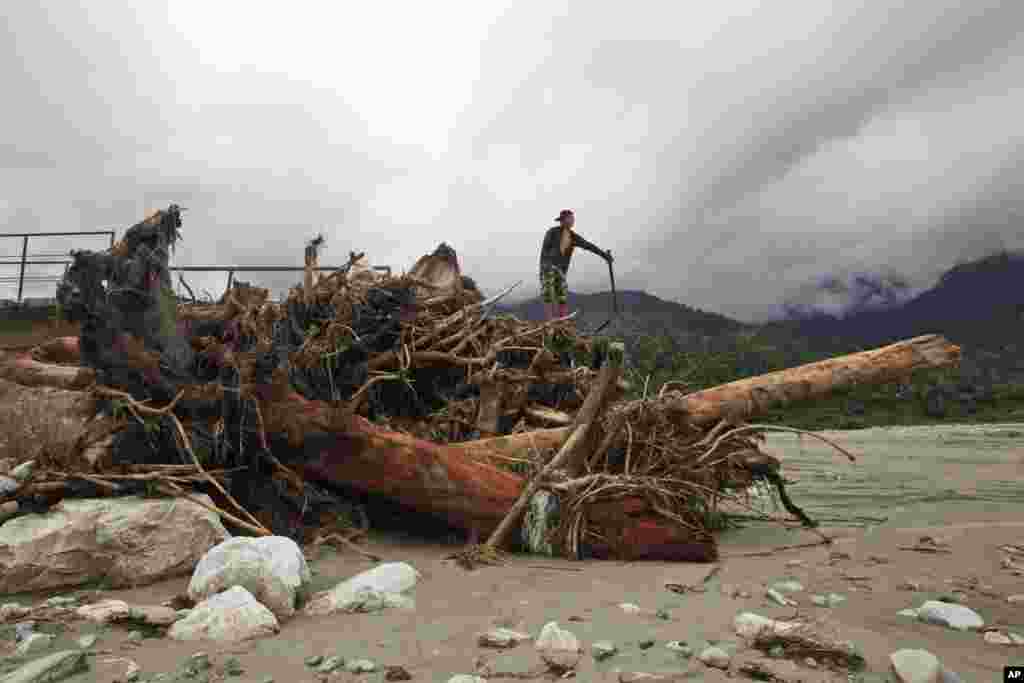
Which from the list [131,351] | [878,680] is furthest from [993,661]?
[131,351]

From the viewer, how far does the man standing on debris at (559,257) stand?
8.48 meters

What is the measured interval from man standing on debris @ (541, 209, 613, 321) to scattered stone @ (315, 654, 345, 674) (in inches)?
255

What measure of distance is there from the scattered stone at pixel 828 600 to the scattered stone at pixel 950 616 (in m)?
0.35

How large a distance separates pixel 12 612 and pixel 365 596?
1.58 m

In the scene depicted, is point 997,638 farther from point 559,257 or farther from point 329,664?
point 559,257

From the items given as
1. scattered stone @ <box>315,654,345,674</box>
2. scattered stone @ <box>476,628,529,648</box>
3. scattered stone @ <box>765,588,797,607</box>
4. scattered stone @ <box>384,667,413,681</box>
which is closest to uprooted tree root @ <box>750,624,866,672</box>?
scattered stone @ <box>765,588,797,607</box>

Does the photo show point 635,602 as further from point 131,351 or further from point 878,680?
point 131,351

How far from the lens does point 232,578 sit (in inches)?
109

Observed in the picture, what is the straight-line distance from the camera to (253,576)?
2770 millimetres

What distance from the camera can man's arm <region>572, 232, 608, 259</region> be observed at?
8.73m

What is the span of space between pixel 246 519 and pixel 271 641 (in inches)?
71.5

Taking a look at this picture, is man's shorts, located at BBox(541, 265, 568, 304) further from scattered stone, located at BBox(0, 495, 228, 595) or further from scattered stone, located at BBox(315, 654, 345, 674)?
scattered stone, located at BBox(315, 654, 345, 674)

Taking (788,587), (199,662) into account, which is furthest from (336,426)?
(788,587)

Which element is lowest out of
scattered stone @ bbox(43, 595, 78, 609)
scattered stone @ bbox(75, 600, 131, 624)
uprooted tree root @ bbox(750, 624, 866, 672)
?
scattered stone @ bbox(43, 595, 78, 609)
